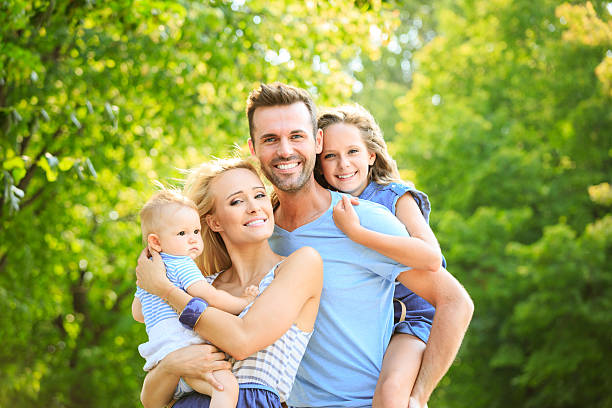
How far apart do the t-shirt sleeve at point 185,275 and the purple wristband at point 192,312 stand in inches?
5.9

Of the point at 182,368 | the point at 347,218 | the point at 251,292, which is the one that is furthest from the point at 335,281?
the point at 182,368

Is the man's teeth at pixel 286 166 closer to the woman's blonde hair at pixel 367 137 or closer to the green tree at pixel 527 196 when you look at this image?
the woman's blonde hair at pixel 367 137

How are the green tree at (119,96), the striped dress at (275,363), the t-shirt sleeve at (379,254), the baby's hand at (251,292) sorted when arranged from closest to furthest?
the striped dress at (275,363), the baby's hand at (251,292), the t-shirt sleeve at (379,254), the green tree at (119,96)

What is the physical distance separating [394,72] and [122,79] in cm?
1965

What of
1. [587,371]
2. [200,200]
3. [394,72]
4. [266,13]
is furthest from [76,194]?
[394,72]

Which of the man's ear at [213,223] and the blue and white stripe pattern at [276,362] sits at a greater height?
the man's ear at [213,223]

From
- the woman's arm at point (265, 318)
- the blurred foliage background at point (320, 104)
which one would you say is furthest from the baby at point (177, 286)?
the blurred foliage background at point (320, 104)

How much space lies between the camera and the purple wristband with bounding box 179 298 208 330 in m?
2.81

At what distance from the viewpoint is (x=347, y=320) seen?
327 centimetres

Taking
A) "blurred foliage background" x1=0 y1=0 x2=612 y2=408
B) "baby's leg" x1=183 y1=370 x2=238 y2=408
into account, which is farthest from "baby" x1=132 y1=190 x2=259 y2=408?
"blurred foliage background" x1=0 y1=0 x2=612 y2=408

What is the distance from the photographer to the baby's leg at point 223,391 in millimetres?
2779

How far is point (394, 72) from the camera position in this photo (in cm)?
2722

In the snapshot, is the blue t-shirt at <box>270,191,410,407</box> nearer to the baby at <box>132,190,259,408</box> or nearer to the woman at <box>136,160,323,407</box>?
the woman at <box>136,160,323,407</box>

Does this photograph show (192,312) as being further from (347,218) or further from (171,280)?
(347,218)
